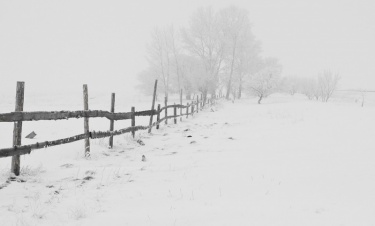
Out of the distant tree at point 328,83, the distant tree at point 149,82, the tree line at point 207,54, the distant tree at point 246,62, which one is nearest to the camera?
the tree line at point 207,54

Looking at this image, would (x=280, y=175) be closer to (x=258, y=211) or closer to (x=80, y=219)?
(x=258, y=211)

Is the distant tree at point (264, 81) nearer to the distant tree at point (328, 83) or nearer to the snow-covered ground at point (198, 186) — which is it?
the distant tree at point (328, 83)

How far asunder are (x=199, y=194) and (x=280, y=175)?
1584mm

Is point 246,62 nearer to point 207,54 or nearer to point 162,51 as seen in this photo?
point 207,54

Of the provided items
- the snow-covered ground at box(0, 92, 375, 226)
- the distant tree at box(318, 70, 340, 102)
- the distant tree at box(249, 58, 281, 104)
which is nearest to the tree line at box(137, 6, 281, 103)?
the distant tree at box(249, 58, 281, 104)

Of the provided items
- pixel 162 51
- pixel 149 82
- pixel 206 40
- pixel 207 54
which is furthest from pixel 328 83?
pixel 149 82

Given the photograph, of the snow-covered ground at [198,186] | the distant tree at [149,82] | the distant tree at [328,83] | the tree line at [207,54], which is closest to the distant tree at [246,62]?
the tree line at [207,54]

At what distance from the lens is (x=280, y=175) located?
15.1ft

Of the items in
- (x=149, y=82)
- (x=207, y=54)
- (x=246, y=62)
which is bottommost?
(x=149, y=82)

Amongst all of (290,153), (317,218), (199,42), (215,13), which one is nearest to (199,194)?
(317,218)

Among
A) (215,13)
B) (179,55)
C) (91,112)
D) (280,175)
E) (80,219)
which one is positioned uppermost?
(215,13)

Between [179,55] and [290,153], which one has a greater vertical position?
[179,55]

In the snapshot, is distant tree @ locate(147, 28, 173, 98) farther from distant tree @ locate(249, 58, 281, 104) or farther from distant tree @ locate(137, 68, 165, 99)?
distant tree @ locate(249, 58, 281, 104)

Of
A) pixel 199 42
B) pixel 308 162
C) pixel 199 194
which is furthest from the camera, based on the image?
pixel 199 42
